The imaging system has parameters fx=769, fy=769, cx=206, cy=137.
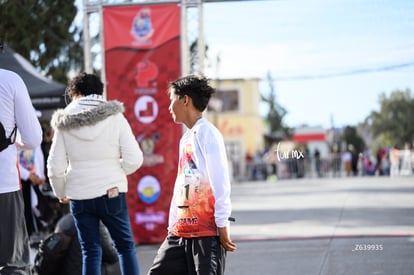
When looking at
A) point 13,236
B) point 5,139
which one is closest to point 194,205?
point 13,236

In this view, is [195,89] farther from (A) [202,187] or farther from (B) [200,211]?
(B) [200,211]

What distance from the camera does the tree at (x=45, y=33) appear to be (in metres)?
12.7

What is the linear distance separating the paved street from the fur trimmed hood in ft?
8.29

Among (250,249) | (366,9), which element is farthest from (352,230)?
(366,9)

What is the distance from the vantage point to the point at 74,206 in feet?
18.5

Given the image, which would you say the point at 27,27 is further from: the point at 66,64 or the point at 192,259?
the point at 192,259

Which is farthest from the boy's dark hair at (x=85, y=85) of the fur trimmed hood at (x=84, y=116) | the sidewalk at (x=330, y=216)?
the sidewalk at (x=330, y=216)

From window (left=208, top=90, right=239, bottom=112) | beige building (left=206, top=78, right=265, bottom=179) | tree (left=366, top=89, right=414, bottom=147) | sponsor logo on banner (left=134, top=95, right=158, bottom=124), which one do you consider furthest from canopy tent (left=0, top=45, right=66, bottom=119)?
window (left=208, top=90, right=239, bottom=112)

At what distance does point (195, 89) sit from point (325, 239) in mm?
5460

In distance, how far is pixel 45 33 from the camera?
1396 cm

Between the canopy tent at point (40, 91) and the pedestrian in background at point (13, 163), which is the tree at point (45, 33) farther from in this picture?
the pedestrian in background at point (13, 163)

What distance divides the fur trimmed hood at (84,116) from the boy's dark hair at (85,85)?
9.1 inches

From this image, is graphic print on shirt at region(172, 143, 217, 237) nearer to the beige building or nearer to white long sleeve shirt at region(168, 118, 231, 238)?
white long sleeve shirt at region(168, 118, 231, 238)

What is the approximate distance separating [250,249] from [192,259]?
187 inches
